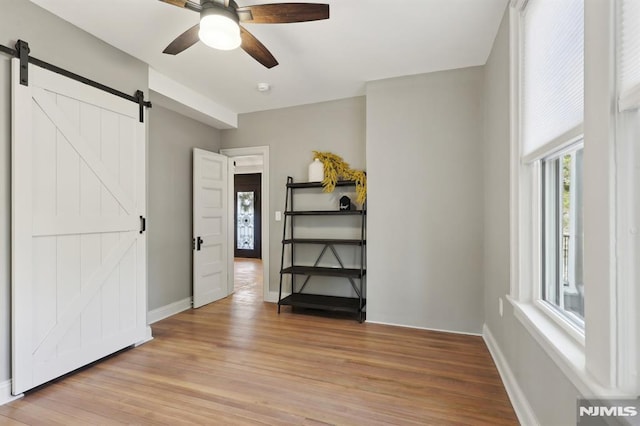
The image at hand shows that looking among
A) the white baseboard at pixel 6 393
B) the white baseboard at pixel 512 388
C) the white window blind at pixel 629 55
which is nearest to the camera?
the white window blind at pixel 629 55

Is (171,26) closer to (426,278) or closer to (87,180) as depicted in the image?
(87,180)

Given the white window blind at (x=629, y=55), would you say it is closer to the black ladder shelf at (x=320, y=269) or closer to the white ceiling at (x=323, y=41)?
the white ceiling at (x=323, y=41)

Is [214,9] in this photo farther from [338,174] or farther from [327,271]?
[327,271]

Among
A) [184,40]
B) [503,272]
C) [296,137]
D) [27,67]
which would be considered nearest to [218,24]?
[184,40]

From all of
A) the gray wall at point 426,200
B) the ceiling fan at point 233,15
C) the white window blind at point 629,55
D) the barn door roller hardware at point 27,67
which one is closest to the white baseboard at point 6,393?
the barn door roller hardware at point 27,67

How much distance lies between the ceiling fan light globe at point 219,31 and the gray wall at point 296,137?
2.14 m

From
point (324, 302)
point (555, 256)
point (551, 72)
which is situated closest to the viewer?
point (551, 72)

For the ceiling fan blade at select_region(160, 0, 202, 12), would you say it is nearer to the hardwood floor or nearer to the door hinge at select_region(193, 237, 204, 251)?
the hardwood floor

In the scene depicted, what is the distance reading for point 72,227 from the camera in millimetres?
2346

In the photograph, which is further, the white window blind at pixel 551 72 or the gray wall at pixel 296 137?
the gray wall at pixel 296 137

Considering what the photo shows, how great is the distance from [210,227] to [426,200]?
114 inches

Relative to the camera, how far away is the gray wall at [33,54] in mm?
1986

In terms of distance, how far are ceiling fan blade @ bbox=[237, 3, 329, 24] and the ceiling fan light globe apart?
104mm

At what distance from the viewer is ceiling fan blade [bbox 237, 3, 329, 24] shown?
1.82 metres
